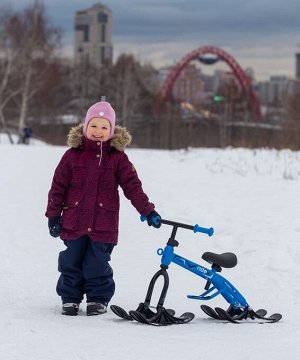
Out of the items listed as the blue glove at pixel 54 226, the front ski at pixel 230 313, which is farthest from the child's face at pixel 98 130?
the front ski at pixel 230 313

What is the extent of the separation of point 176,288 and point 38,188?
6684mm

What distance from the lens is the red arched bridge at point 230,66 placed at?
76.4 metres

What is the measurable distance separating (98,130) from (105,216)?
1.96 ft

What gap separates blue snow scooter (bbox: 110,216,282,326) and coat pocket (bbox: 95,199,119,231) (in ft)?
0.87

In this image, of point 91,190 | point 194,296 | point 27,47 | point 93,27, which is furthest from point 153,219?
point 93,27

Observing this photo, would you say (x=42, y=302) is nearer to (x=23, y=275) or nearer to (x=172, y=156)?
(x=23, y=275)

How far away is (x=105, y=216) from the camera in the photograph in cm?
500

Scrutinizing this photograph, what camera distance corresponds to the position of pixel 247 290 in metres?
6.52

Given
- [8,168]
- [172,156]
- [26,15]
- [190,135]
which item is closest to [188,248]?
[8,168]

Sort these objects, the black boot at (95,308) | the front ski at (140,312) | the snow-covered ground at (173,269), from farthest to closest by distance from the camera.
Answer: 1. the black boot at (95,308)
2. the front ski at (140,312)
3. the snow-covered ground at (173,269)

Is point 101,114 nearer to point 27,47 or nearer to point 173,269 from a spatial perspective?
point 173,269

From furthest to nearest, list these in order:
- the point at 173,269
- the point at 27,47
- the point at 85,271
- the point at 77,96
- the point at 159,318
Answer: the point at 77,96, the point at 27,47, the point at 173,269, the point at 85,271, the point at 159,318

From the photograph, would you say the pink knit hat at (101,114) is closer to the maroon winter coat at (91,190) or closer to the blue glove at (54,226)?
the maroon winter coat at (91,190)

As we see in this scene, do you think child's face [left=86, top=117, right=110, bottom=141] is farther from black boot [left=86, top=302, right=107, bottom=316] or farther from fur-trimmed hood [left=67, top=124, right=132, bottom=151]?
black boot [left=86, top=302, right=107, bottom=316]
